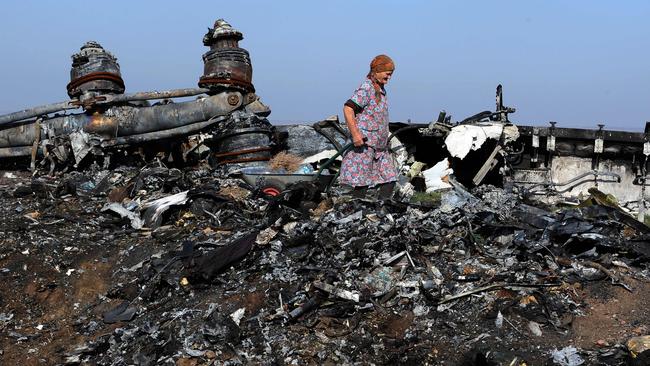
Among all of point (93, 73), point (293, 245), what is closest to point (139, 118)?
point (93, 73)

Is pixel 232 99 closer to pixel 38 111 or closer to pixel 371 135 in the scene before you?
pixel 38 111

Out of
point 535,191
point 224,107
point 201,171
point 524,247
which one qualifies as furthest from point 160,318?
point 535,191

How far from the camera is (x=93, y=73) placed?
10.2 metres

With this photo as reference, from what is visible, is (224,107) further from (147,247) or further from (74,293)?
(74,293)

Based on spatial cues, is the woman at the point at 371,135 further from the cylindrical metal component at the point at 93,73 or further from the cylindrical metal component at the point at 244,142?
the cylindrical metal component at the point at 93,73

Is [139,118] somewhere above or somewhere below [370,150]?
above

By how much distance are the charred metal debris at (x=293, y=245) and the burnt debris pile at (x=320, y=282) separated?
0.02 metres

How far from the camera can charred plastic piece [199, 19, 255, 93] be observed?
397 inches

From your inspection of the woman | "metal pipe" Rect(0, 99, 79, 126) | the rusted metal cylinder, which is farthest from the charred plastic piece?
the woman

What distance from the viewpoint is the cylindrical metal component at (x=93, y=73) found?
33.5 ft

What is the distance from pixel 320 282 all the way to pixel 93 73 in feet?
21.5

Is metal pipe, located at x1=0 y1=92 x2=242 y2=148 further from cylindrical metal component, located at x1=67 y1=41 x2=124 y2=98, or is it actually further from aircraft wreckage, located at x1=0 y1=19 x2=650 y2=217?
cylindrical metal component, located at x1=67 y1=41 x2=124 y2=98

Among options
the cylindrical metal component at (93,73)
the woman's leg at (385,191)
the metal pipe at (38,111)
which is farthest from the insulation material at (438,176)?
the metal pipe at (38,111)

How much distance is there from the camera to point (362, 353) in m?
4.52
